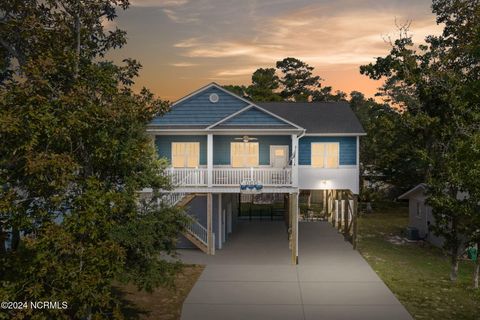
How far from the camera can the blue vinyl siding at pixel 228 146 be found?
2723 cm

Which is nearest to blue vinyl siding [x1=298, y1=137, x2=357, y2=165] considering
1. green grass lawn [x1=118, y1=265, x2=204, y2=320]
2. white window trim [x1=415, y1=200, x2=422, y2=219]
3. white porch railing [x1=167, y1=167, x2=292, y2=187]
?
white porch railing [x1=167, y1=167, x2=292, y2=187]

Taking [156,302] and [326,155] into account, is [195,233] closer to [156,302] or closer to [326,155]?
[326,155]

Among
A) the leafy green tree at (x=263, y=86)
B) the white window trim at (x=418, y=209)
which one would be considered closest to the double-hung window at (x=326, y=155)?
the white window trim at (x=418, y=209)

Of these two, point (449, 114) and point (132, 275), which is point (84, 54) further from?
point (449, 114)

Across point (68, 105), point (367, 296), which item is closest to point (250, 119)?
point (367, 296)

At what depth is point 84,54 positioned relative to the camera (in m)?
14.3

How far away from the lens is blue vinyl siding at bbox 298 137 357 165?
28281 mm

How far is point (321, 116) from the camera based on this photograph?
2998cm

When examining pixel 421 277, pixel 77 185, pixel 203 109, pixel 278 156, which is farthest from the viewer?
pixel 278 156

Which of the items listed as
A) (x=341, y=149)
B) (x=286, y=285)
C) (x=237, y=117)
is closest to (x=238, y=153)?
(x=237, y=117)

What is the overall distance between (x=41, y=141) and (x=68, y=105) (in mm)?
1025

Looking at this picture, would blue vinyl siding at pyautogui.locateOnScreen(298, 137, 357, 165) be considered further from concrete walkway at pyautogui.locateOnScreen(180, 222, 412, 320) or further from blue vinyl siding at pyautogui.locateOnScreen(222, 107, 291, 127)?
concrete walkway at pyautogui.locateOnScreen(180, 222, 412, 320)

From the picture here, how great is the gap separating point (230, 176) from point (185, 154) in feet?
12.3

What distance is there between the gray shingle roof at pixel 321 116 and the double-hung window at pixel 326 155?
821 millimetres
